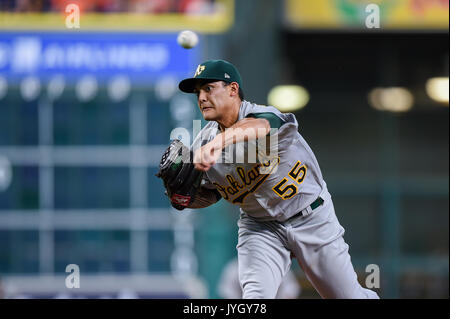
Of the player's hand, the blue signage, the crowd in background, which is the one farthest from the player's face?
the crowd in background

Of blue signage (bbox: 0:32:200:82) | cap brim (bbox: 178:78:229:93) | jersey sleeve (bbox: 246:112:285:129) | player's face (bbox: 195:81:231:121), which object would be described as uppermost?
blue signage (bbox: 0:32:200:82)

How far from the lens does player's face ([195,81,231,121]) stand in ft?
14.4

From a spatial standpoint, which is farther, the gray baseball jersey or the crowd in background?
the crowd in background

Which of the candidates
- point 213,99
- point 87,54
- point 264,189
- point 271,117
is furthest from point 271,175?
point 87,54

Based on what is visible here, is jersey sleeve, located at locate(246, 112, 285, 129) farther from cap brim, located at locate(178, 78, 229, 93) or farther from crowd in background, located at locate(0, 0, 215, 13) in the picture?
crowd in background, located at locate(0, 0, 215, 13)

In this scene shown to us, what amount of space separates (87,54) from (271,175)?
8340 mm

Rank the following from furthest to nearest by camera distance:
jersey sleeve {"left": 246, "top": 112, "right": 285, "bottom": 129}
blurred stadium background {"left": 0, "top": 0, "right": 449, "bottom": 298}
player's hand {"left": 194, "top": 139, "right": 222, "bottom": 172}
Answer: blurred stadium background {"left": 0, "top": 0, "right": 449, "bottom": 298}
jersey sleeve {"left": 246, "top": 112, "right": 285, "bottom": 129}
player's hand {"left": 194, "top": 139, "right": 222, "bottom": 172}

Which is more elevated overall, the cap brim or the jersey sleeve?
the cap brim

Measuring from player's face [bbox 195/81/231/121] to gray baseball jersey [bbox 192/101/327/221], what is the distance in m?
0.13

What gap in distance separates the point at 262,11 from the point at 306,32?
736 millimetres

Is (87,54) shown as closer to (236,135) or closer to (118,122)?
(118,122)

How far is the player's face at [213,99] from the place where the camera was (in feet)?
14.4

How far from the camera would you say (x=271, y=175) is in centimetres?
450

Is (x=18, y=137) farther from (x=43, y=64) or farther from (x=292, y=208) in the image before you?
(x=292, y=208)
